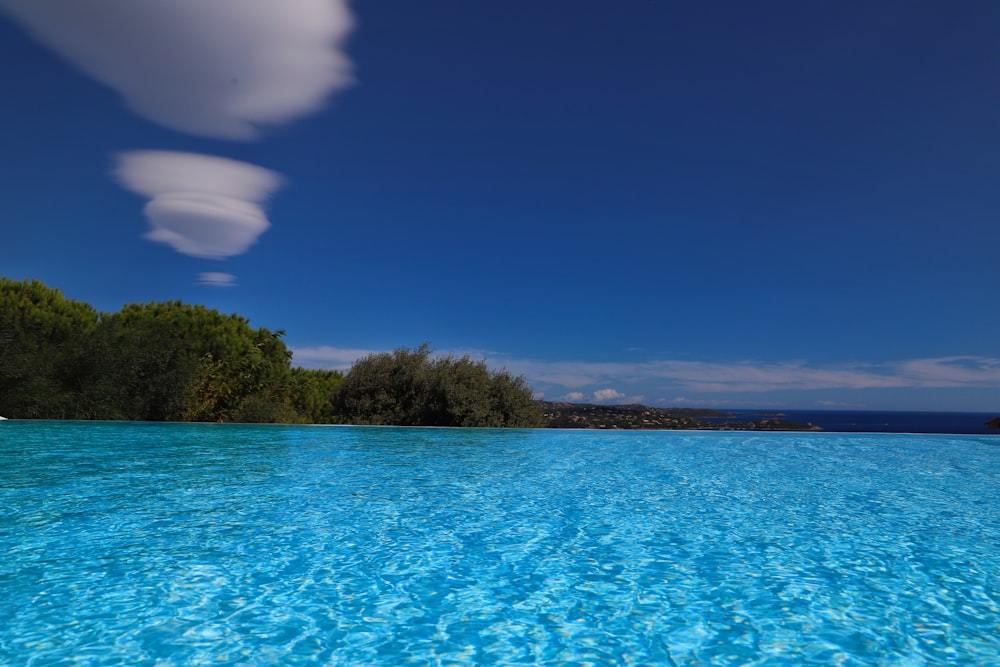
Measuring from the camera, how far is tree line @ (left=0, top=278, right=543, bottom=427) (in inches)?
681

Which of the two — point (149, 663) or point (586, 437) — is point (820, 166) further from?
point (149, 663)

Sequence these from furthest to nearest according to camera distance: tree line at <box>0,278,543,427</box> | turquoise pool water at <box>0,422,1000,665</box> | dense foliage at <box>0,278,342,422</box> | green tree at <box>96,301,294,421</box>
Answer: green tree at <box>96,301,294,421</box> < tree line at <box>0,278,543,427</box> < dense foliage at <box>0,278,342,422</box> < turquoise pool water at <box>0,422,1000,665</box>

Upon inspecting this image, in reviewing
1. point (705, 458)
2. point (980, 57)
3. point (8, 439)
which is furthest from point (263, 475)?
point (980, 57)

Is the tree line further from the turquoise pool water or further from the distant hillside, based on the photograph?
the turquoise pool water

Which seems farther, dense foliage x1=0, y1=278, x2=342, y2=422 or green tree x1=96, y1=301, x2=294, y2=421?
green tree x1=96, y1=301, x2=294, y2=421

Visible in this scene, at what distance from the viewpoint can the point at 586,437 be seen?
16.0 meters

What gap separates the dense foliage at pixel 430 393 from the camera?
18.7 metres

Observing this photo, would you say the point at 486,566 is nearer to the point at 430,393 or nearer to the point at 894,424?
the point at 430,393

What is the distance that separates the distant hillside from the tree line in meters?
1.90

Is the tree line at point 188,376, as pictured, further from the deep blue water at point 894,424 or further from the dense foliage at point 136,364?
the deep blue water at point 894,424

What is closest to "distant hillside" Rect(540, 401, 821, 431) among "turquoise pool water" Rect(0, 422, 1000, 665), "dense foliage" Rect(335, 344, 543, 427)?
"dense foliage" Rect(335, 344, 543, 427)

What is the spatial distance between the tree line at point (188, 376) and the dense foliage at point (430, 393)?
4 centimetres

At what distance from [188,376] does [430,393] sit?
778 centimetres

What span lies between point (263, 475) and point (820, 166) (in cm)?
2243
